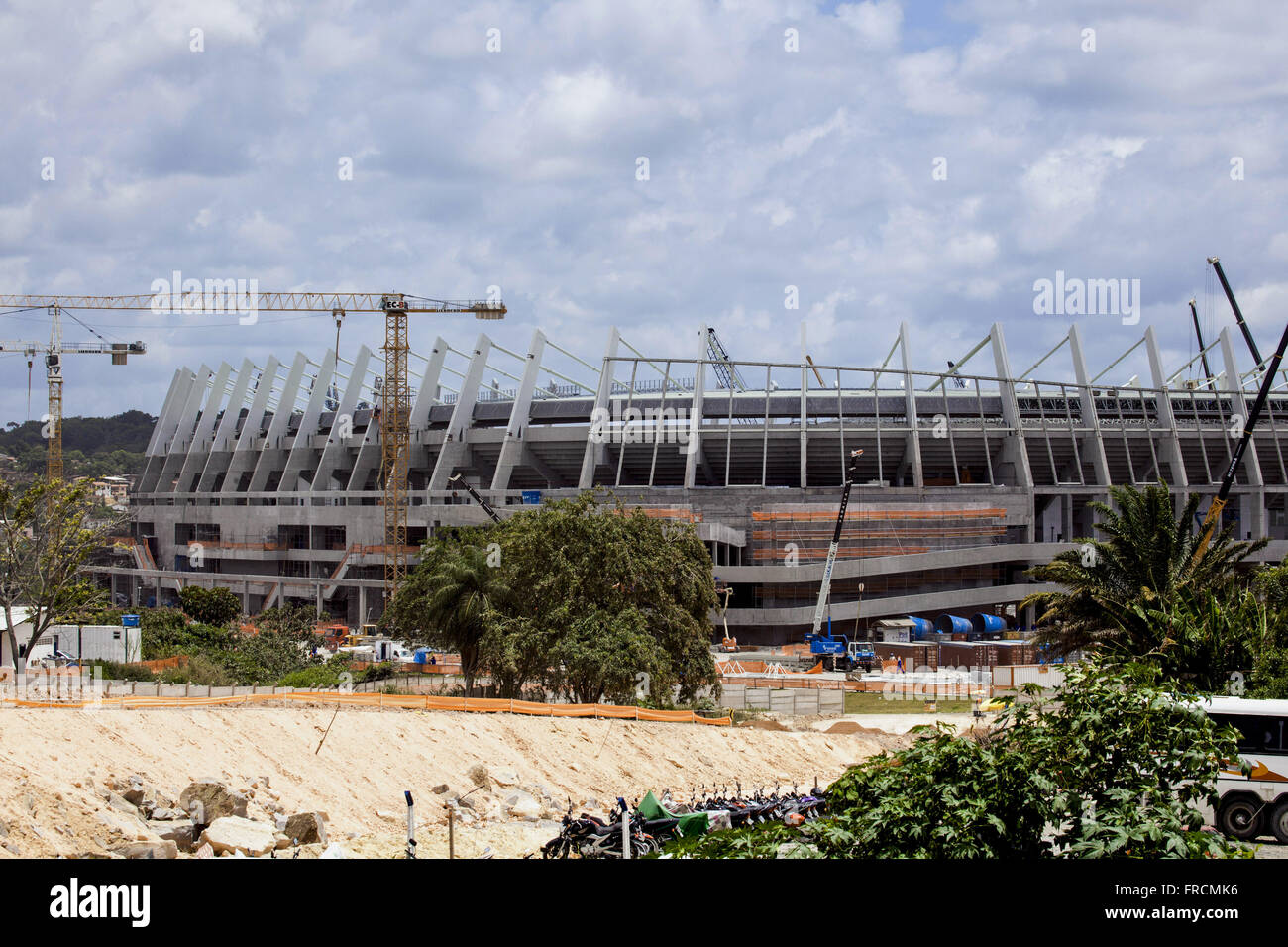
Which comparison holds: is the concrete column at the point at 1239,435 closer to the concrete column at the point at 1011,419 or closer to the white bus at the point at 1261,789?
the concrete column at the point at 1011,419

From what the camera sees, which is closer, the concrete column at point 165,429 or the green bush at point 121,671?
the green bush at point 121,671

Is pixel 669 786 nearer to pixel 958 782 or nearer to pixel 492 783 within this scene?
pixel 492 783

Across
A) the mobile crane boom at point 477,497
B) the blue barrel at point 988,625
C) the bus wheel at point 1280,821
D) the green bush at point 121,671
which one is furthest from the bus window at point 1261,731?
the mobile crane boom at point 477,497

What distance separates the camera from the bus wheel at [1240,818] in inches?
614

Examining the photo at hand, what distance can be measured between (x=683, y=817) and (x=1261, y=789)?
8461 millimetres

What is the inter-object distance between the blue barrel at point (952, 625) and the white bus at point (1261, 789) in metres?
46.1

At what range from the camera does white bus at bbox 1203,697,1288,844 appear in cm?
1555

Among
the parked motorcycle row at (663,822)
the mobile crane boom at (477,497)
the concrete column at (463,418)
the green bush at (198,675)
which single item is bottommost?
the parked motorcycle row at (663,822)

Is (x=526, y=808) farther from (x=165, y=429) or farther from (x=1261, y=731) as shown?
(x=165, y=429)

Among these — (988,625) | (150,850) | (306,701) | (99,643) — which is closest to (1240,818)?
(150,850)

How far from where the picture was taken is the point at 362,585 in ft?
242
